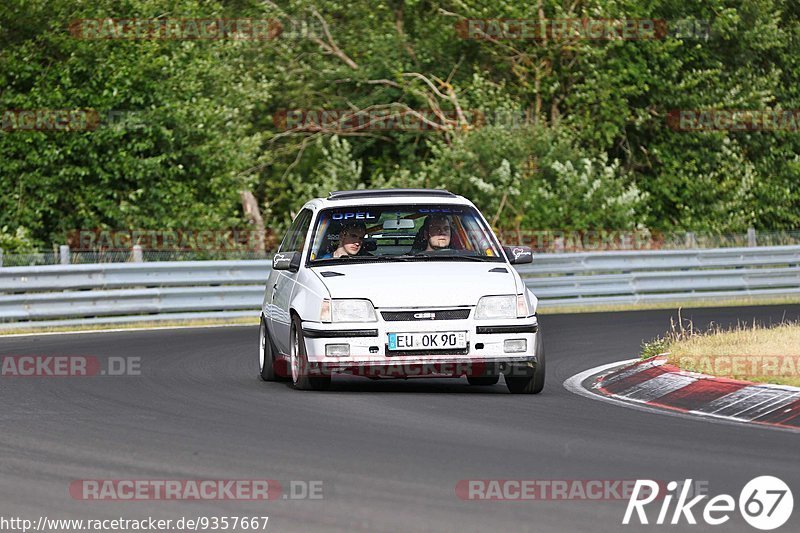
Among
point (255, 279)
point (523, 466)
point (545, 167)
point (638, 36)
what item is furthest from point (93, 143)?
point (523, 466)

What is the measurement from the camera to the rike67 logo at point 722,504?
731 centimetres

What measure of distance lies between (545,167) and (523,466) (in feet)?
92.6

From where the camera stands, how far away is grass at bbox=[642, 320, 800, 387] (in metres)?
12.9

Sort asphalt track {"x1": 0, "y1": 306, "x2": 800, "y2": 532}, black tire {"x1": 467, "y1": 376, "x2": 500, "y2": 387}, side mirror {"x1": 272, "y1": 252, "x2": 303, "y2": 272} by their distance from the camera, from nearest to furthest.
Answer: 1. asphalt track {"x1": 0, "y1": 306, "x2": 800, "y2": 532}
2. side mirror {"x1": 272, "y1": 252, "x2": 303, "y2": 272}
3. black tire {"x1": 467, "y1": 376, "x2": 500, "y2": 387}

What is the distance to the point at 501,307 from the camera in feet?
41.9

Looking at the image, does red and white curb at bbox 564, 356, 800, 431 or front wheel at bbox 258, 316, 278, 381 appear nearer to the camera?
red and white curb at bbox 564, 356, 800, 431

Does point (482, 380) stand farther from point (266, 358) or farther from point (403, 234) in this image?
point (266, 358)

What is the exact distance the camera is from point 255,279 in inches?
1011

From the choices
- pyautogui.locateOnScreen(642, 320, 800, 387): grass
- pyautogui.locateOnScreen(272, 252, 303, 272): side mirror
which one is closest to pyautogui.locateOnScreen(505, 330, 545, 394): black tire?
pyautogui.locateOnScreen(642, 320, 800, 387): grass

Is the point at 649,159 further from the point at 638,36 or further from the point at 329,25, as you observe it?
the point at 329,25

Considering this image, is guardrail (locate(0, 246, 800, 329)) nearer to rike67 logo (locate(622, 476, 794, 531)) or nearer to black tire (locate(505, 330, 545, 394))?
black tire (locate(505, 330, 545, 394))

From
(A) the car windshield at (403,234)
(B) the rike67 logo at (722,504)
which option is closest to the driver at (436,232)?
(A) the car windshield at (403,234)

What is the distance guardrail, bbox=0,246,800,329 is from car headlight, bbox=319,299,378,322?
Result: 11560mm

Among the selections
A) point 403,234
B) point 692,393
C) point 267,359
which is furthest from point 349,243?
point 692,393
